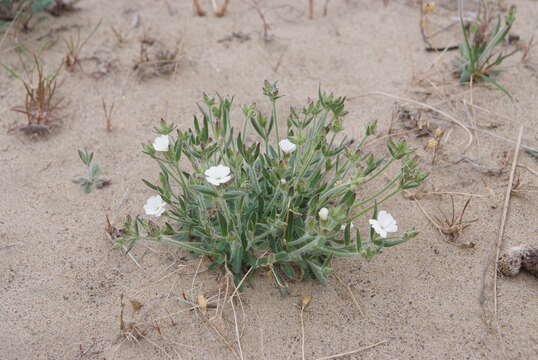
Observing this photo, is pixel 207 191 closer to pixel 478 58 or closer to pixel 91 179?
pixel 91 179

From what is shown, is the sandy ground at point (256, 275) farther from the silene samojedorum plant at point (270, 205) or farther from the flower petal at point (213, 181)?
the flower petal at point (213, 181)

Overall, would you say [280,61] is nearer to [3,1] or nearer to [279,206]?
[279,206]

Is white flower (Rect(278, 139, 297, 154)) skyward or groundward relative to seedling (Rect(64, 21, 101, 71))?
skyward

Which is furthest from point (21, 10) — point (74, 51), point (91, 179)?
point (91, 179)

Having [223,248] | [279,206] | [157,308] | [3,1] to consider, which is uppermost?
[3,1]

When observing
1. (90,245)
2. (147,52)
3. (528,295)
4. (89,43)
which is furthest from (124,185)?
(528,295)

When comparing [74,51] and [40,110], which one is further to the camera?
[74,51]

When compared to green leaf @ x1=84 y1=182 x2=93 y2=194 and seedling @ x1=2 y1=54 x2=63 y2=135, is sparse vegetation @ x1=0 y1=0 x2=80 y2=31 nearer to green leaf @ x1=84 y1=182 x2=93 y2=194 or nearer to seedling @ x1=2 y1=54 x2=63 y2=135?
seedling @ x1=2 y1=54 x2=63 y2=135

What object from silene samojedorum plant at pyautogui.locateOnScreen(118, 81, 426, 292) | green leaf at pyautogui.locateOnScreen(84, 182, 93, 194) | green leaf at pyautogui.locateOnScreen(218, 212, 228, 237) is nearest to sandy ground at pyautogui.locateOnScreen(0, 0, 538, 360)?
green leaf at pyautogui.locateOnScreen(84, 182, 93, 194)

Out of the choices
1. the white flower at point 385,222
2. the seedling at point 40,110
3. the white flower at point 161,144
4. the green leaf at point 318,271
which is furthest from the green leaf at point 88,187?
the white flower at point 385,222
